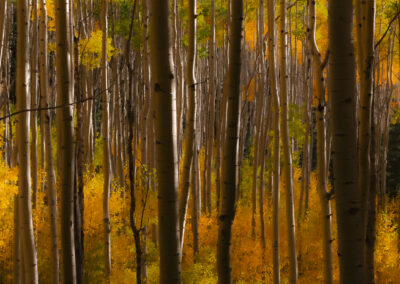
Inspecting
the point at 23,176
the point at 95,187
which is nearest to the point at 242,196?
the point at 95,187

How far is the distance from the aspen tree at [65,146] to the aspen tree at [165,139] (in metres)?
1.10

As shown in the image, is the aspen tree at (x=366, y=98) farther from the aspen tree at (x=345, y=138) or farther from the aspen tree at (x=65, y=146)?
the aspen tree at (x=65, y=146)

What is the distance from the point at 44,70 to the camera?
6215 millimetres

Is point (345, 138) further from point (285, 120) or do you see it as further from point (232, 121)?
point (285, 120)

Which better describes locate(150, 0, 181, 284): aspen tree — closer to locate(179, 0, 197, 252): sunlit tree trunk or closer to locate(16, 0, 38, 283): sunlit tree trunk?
locate(179, 0, 197, 252): sunlit tree trunk

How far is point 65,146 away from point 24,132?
161 centimetres

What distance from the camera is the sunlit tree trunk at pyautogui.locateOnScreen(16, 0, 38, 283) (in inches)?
154

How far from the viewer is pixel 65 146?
2936 millimetres

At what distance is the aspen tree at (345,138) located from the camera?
1.86 m

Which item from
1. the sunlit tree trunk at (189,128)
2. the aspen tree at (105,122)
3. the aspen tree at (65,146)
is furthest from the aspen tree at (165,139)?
the aspen tree at (105,122)

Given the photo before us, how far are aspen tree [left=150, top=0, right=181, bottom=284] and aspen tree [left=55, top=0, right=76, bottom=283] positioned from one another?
1.10 metres

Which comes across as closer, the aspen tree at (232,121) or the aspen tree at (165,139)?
the aspen tree at (165,139)

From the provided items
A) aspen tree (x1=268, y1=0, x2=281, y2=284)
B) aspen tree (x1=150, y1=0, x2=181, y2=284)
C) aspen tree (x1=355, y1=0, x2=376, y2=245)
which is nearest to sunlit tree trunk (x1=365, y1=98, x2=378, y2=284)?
aspen tree (x1=355, y1=0, x2=376, y2=245)

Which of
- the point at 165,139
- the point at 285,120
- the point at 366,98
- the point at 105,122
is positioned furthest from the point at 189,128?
the point at 105,122
